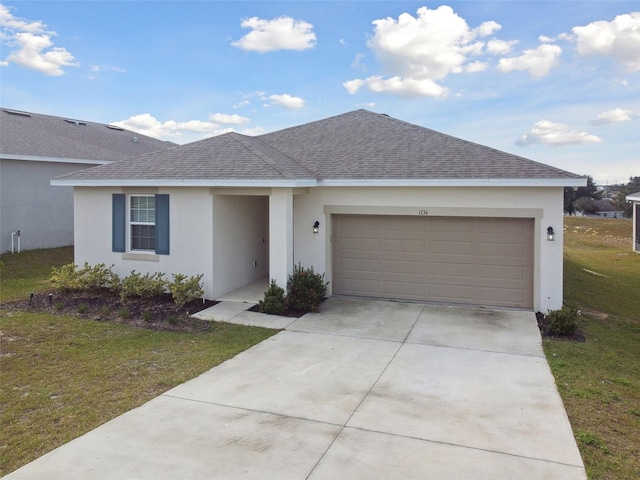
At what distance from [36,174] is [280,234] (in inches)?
473

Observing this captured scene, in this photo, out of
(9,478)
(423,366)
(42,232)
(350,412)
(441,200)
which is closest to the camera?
(9,478)

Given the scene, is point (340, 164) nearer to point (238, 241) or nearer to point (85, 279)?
point (238, 241)

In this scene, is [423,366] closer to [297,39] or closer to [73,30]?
[297,39]

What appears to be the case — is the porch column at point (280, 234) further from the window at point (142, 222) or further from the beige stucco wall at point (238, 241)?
the window at point (142, 222)

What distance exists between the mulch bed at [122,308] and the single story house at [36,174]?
22.8ft

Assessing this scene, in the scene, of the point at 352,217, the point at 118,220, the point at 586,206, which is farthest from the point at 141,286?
the point at 586,206

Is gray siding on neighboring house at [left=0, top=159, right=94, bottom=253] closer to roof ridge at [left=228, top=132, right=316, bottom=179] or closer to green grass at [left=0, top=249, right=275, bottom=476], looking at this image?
green grass at [left=0, top=249, right=275, bottom=476]

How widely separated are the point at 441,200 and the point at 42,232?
587 inches

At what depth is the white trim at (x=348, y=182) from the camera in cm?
996

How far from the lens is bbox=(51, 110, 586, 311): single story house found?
1054 cm

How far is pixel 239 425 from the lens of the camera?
5199 millimetres

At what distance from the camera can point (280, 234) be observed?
10.7 meters

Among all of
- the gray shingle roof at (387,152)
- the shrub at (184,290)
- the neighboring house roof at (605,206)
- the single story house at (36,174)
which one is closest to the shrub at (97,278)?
the shrub at (184,290)

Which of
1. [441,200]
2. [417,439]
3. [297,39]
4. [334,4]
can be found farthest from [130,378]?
[297,39]
